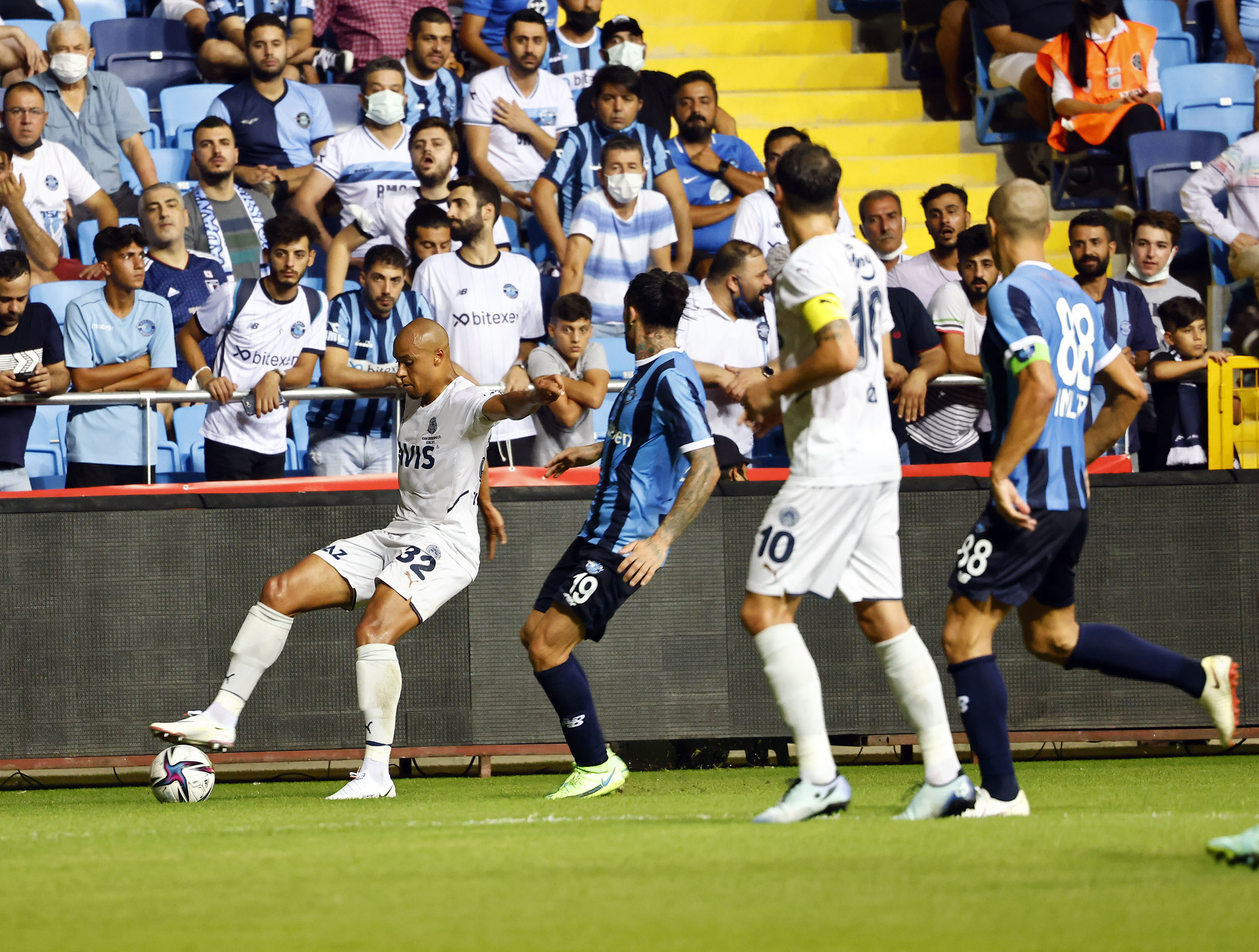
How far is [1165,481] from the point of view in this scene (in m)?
8.80

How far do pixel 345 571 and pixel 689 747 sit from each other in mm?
2683

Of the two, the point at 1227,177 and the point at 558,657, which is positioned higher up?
the point at 1227,177

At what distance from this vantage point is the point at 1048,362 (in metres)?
5.46

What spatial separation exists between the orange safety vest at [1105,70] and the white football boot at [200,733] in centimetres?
919

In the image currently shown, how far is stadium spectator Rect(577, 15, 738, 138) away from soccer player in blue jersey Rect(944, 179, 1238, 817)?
771 cm

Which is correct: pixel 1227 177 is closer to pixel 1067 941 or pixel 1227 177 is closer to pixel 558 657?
pixel 558 657

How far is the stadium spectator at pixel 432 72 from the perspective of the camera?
1246cm

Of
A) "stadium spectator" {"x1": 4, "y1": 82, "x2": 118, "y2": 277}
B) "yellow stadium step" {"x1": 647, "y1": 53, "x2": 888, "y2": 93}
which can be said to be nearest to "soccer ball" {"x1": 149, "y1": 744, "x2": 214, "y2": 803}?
"stadium spectator" {"x1": 4, "y1": 82, "x2": 118, "y2": 277}

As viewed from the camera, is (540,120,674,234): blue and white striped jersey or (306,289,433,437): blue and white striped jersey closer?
(306,289,433,437): blue and white striped jersey

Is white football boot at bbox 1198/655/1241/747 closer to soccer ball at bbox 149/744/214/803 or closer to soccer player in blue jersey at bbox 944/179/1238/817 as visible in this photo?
soccer player in blue jersey at bbox 944/179/1238/817

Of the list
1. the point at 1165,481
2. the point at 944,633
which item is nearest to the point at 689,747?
the point at 1165,481

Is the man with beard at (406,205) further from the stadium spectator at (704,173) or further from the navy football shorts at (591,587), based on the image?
the navy football shorts at (591,587)

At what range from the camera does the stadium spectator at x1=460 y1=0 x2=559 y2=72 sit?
13727 mm

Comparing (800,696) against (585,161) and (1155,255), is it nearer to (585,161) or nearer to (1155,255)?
(1155,255)
